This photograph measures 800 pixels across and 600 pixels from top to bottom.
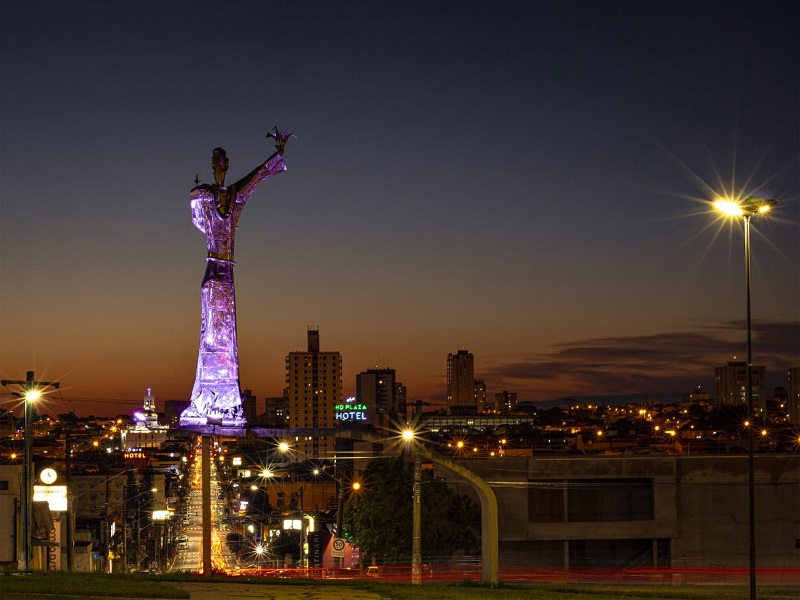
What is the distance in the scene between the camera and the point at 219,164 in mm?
45531

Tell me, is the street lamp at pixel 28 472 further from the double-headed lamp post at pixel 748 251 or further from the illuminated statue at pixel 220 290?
the double-headed lamp post at pixel 748 251

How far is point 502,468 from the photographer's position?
156ft

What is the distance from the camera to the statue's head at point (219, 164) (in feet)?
149

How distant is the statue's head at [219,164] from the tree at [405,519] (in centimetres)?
1566

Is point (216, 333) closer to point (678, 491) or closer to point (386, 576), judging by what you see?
point (386, 576)

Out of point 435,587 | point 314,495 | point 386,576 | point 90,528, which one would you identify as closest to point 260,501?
point 314,495

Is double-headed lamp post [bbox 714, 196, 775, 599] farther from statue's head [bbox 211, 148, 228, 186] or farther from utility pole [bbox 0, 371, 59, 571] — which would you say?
statue's head [bbox 211, 148, 228, 186]

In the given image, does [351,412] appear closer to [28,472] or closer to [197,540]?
[197,540]

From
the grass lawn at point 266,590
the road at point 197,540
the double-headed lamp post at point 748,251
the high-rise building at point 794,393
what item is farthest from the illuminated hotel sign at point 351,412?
the double-headed lamp post at point 748,251

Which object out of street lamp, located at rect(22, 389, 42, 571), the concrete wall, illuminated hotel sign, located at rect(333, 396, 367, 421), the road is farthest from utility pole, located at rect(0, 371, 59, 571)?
illuminated hotel sign, located at rect(333, 396, 367, 421)

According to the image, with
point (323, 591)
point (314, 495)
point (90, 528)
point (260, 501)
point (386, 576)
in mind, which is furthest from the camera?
point (260, 501)

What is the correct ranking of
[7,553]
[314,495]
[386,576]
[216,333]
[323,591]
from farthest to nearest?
[314,495], [216,333], [7,553], [386,576], [323,591]

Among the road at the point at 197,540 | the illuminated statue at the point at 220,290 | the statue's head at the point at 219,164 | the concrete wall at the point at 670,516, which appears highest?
the statue's head at the point at 219,164

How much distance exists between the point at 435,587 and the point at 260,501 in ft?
286
